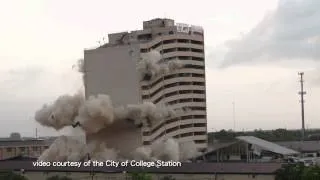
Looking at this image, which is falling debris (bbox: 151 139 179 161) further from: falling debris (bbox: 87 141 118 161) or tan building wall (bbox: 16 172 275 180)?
tan building wall (bbox: 16 172 275 180)

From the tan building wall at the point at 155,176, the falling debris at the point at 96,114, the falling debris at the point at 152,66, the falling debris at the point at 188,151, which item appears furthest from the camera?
the falling debris at the point at 188,151

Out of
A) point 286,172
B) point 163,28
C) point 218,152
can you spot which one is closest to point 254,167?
point 286,172

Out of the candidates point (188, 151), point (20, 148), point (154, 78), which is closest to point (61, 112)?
point (154, 78)

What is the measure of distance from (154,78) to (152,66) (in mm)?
3924

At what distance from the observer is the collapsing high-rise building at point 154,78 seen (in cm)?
7562

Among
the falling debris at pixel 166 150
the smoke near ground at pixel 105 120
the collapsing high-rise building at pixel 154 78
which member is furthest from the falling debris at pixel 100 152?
the falling debris at pixel 166 150

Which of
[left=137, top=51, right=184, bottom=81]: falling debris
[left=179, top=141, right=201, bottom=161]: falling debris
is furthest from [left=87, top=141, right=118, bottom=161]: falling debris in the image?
[left=137, top=51, right=184, bottom=81]: falling debris

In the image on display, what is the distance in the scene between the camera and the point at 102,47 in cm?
7956

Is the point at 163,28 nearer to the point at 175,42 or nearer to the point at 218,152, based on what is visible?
the point at 175,42

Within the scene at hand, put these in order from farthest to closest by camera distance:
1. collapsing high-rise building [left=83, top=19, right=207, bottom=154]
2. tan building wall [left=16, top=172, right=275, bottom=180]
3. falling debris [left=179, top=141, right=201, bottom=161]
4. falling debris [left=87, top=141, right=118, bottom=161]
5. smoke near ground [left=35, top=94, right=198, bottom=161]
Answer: falling debris [left=179, top=141, right=201, bottom=161] → collapsing high-rise building [left=83, top=19, right=207, bottom=154] → falling debris [left=87, top=141, right=118, bottom=161] → smoke near ground [left=35, top=94, right=198, bottom=161] → tan building wall [left=16, top=172, right=275, bottom=180]

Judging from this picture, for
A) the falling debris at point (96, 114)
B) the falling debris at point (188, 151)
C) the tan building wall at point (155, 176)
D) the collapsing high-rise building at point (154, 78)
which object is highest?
the collapsing high-rise building at point (154, 78)

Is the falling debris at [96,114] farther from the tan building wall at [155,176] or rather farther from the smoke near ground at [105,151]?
the tan building wall at [155,176]

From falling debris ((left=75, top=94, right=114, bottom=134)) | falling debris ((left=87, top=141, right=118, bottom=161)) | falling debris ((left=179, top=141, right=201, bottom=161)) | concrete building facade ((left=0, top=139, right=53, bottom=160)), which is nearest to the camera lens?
falling debris ((left=75, top=94, right=114, bottom=134))

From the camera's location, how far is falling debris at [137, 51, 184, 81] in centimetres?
7331
